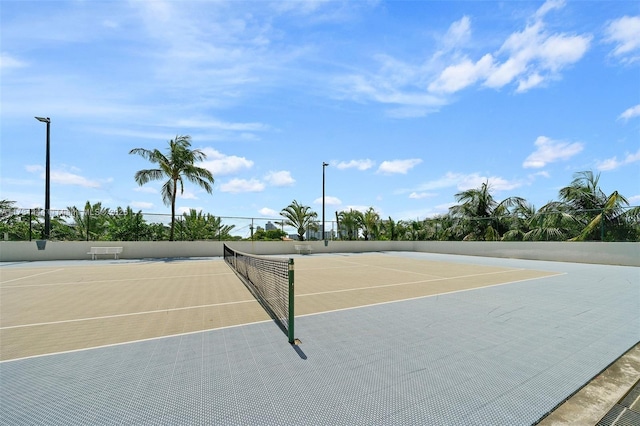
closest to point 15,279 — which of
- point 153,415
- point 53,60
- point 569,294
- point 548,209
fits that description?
point 53,60

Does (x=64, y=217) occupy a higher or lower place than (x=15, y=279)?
higher

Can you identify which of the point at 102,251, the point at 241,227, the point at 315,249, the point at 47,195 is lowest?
the point at 315,249

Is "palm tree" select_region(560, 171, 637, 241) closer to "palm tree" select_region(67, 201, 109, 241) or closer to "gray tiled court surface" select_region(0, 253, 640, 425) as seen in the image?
"gray tiled court surface" select_region(0, 253, 640, 425)

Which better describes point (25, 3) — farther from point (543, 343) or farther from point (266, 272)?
point (543, 343)

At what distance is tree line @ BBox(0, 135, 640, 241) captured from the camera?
51.9ft

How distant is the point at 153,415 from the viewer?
237 centimetres

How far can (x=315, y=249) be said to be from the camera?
916 inches

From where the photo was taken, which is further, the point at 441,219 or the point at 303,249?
the point at 441,219

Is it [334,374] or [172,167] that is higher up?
[172,167]

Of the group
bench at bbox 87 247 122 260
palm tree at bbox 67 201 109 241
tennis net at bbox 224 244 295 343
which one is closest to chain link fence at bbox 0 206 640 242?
palm tree at bbox 67 201 109 241

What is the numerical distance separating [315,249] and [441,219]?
10674mm

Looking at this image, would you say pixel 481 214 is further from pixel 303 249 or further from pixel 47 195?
pixel 47 195

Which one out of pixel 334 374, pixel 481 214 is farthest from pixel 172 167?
pixel 481 214

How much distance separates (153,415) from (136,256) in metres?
17.7
